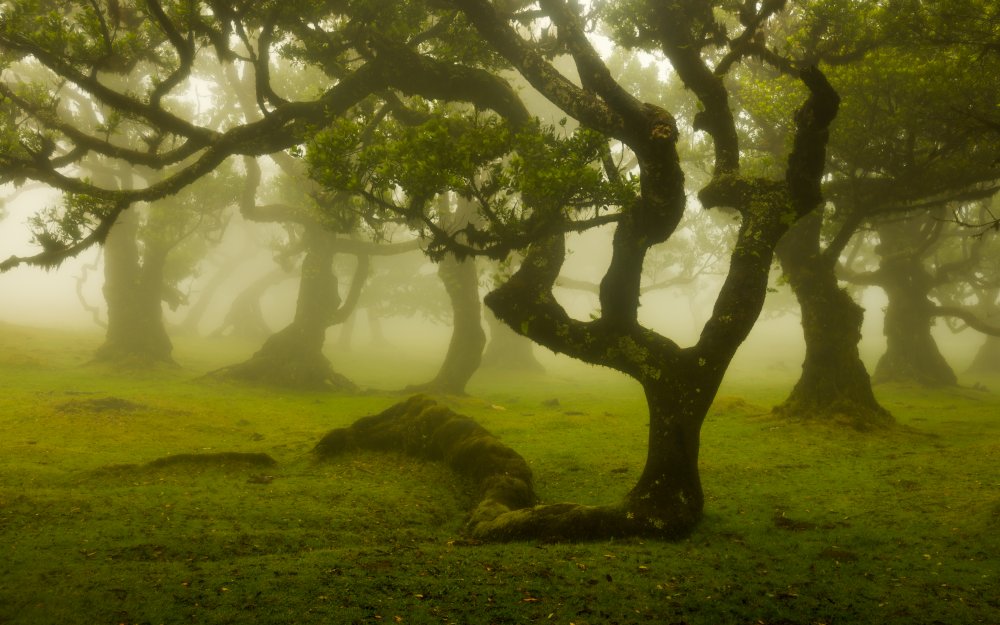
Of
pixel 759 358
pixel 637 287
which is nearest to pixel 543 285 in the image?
pixel 637 287

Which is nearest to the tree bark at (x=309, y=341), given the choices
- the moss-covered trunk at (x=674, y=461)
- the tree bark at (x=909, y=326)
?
the moss-covered trunk at (x=674, y=461)

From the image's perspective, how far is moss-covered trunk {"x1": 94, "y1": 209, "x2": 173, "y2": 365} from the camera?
30812 mm

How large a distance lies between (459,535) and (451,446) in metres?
3.92

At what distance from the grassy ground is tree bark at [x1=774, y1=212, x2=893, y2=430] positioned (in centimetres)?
99

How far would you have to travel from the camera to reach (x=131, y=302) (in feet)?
103

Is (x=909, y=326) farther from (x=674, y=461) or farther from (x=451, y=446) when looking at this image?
(x=674, y=461)

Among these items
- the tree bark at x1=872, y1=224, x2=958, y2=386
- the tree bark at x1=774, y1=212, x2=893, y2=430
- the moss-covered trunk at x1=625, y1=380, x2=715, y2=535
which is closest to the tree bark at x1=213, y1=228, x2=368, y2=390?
the tree bark at x1=774, y1=212, x2=893, y2=430

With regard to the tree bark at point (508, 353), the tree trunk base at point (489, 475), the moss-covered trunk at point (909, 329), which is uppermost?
the moss-covered trunk at point (909, 329)

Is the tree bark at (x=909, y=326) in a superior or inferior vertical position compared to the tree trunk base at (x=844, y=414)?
superior

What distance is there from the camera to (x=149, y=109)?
42.7ft

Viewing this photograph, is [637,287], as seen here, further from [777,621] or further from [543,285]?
[777,621]

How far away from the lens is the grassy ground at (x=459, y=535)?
233 inches

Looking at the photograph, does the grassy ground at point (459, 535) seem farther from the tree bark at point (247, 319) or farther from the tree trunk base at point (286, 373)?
the tree bark at point (247, 319)

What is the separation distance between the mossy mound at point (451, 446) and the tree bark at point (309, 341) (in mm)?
15385
